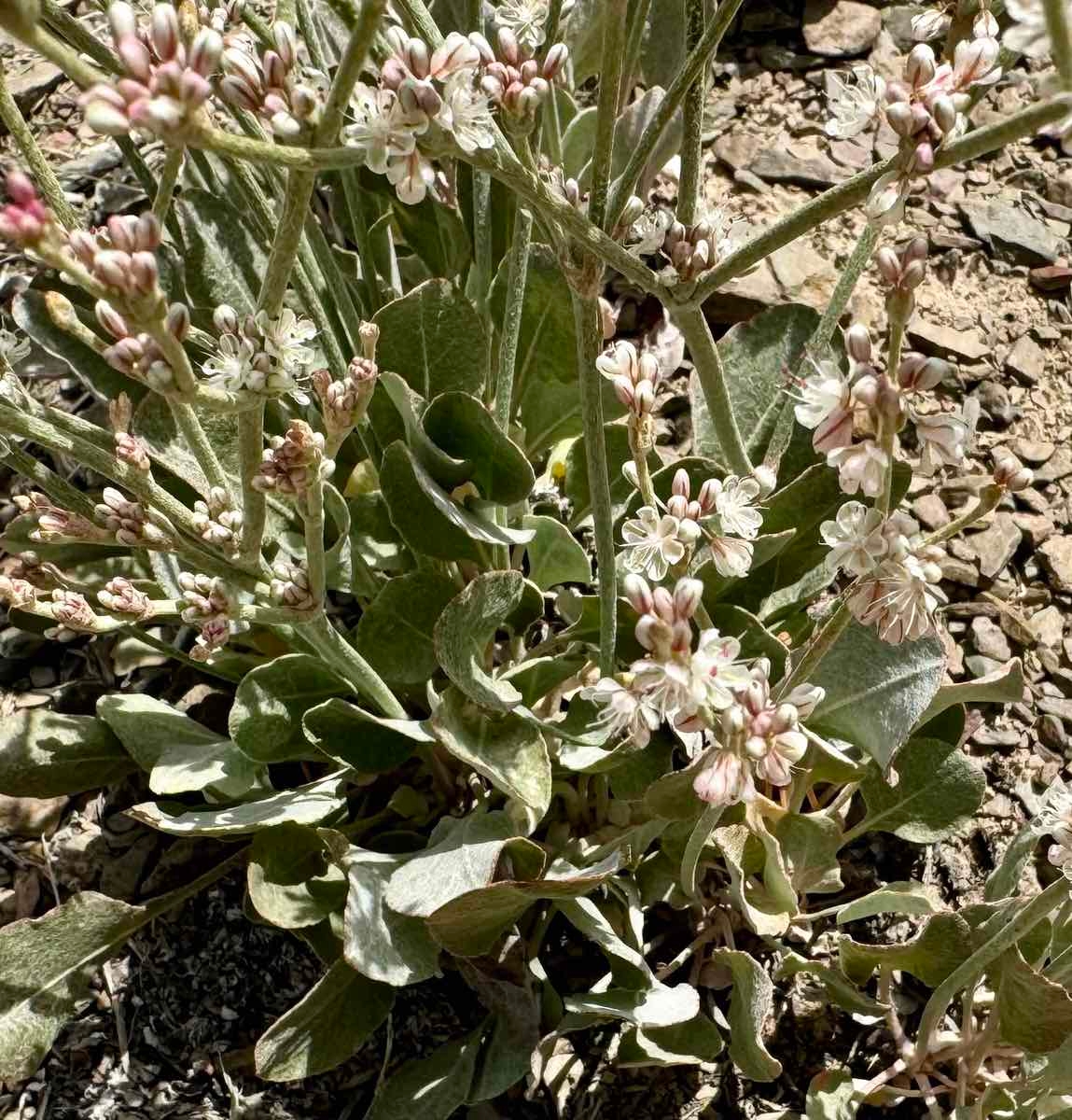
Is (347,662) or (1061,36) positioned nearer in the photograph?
(1061,36)

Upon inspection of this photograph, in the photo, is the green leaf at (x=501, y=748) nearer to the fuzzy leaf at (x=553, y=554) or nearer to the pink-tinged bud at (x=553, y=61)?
the fuzzy leaf at (x=553, y=554)

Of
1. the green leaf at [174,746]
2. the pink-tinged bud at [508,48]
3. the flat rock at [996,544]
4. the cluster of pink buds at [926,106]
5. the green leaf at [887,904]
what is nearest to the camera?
the cluster of pink buds at [926,106]

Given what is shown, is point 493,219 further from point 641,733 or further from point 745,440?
point 641,733

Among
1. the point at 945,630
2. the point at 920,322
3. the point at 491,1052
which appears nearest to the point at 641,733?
the point at 491,1052

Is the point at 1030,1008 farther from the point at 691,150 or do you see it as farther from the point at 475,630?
the point at 691,150

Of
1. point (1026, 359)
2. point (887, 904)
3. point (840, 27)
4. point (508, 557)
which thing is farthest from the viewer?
point (840, 27)

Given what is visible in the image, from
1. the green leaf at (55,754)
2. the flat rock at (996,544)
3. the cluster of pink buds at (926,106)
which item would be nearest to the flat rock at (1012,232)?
the flat rock at (996,544)

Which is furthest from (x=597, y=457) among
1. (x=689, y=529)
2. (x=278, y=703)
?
(x=278, y=703)
